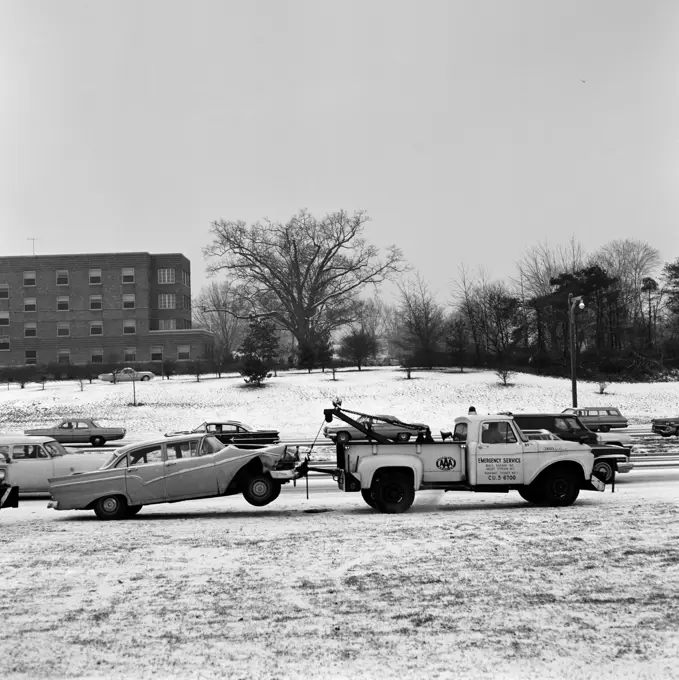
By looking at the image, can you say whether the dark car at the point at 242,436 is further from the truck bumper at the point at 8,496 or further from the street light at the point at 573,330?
the street light at the point at 573,330

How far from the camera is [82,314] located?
272ft

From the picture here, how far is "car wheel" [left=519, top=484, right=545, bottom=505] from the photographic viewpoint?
15.5 meters

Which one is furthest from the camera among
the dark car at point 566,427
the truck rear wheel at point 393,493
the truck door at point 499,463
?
the dark car at point 566,427

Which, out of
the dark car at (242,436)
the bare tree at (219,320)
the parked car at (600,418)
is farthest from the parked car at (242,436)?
the bare tree at (219,320)

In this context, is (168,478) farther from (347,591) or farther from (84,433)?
(84,433)

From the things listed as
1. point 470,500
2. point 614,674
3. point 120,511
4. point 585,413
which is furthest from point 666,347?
point 614,674

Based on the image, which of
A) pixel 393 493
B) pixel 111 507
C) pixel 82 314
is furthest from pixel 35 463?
pixel 82 314

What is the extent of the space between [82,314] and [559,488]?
73.9 metres

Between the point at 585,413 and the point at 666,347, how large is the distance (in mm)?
Answer: 31981

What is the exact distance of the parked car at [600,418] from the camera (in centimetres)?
3662

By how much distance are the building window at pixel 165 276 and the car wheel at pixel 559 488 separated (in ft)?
245

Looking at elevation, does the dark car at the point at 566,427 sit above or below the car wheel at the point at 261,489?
above

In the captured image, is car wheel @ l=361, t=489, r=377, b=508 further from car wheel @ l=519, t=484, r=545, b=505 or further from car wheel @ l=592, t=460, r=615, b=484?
car wheel @ l=592, t=460, r=615, b=484

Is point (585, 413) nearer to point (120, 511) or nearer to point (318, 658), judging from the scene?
point (120, 511)
